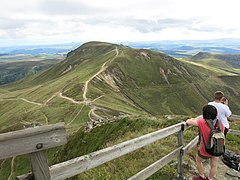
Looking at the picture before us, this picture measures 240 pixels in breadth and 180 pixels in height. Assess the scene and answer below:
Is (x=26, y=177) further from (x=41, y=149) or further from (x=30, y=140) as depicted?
(x=30, y=140)

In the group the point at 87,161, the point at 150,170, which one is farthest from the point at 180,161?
the point at 87,161

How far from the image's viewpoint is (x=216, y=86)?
178 meters

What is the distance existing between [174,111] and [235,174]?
12017 cm

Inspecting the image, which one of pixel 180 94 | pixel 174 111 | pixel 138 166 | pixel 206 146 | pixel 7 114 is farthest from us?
pixel 180 94

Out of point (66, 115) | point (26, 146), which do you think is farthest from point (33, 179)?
point (66, 115)

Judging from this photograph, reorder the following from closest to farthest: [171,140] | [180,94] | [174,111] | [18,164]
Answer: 1. [171,140]
2. [18,164]
3. [174,111]
4. [180,94]

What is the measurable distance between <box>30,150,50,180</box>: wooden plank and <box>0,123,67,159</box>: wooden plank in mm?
122

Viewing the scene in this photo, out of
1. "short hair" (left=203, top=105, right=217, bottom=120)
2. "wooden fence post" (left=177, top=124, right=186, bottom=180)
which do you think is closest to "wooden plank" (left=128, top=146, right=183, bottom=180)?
"wooden fence post" (left=177, top=124, right=186, bottom=180)

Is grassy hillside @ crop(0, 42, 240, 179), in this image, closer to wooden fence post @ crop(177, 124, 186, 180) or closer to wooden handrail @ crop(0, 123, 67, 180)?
wooden fence post @ crop(177, 124, 186, 180)

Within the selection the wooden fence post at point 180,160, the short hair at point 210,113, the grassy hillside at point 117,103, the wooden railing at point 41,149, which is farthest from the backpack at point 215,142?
the wooden railing at point 41,149

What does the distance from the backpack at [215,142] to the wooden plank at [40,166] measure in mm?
5562

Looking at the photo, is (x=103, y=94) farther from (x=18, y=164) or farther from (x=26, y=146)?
(x=26, y=146)

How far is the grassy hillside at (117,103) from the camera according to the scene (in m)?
26.6

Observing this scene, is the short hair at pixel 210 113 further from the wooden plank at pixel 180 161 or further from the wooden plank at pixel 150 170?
the wooden plank at pixel 150 170
